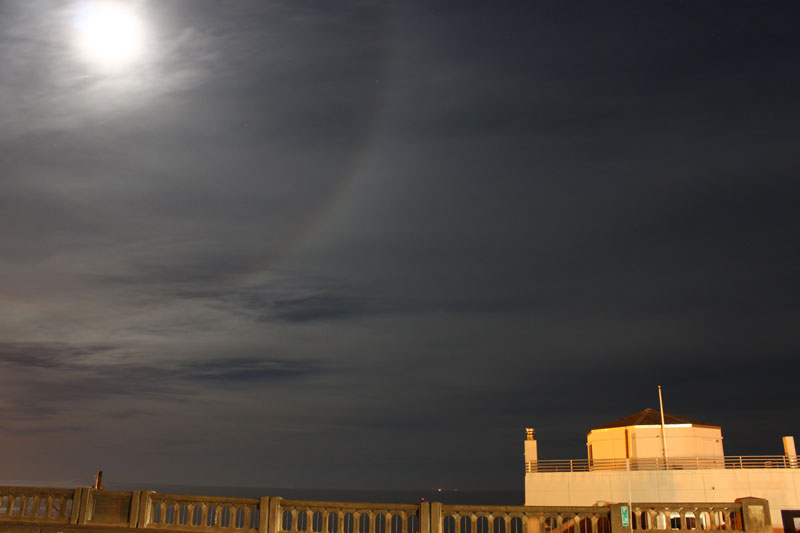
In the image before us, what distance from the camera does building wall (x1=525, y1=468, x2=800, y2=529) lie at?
42938 mm

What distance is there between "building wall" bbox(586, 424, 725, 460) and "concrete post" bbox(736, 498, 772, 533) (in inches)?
1077

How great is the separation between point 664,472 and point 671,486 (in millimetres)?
936

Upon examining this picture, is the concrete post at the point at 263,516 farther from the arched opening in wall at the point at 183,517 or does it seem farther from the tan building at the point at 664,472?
the tan building at the point at 664,472

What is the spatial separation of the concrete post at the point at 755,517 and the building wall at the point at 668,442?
27360mm

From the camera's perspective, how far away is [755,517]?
76.4 feet

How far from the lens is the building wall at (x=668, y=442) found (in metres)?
50.0

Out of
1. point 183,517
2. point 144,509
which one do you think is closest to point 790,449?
point 144,509

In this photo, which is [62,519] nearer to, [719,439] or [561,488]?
[561,488]

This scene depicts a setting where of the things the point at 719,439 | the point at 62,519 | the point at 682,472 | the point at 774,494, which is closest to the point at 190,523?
→ the point at 62,519

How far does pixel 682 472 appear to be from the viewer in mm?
44781

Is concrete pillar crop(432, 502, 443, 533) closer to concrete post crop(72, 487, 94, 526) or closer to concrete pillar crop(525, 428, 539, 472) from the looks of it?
concrete post crop(72, 487, 94, 526)

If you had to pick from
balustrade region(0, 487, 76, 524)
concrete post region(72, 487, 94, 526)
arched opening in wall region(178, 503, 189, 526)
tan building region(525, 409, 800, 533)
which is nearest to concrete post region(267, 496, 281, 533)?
arched opening in wall region(178, 503, 189, 526)

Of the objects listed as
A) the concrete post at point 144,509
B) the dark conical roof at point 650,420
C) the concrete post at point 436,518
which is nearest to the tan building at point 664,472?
the dark conical roof at point 650,420

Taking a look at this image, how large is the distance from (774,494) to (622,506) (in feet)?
89.3
